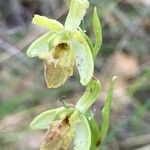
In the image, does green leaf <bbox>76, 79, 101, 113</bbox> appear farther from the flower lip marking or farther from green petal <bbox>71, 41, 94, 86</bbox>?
the flower lip marking

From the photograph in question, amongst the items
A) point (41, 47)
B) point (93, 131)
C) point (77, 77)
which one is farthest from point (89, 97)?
point (77, 77)

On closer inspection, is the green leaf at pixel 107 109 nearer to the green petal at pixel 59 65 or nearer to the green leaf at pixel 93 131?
the green leaf at pixel 93 131

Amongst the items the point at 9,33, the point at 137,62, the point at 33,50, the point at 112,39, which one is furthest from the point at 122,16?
the point at 33,50

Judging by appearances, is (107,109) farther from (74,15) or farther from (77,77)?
(77,77)

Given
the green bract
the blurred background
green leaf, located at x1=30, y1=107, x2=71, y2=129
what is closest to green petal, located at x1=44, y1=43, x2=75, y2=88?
the green bract

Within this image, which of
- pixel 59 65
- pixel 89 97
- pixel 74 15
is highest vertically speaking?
pixel 74 15

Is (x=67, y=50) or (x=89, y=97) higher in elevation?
(x=67, y=50)

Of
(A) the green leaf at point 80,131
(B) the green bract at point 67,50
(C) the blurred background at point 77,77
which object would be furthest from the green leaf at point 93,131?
(C) the blurred background at point 77,77
